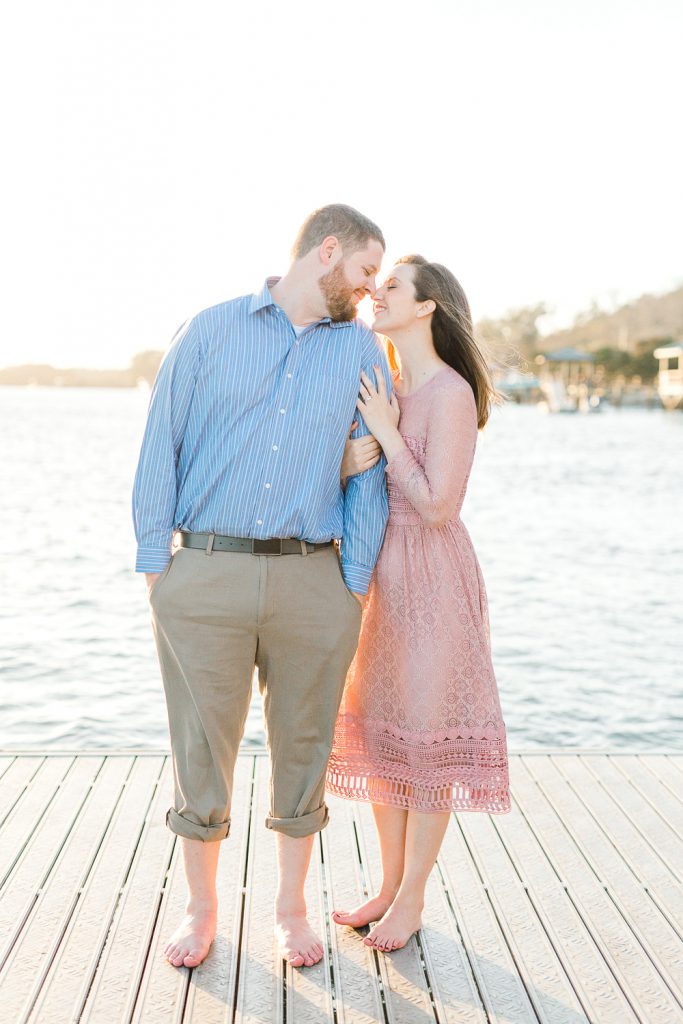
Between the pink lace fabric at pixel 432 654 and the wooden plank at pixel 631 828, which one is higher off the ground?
the pink lace fabric at pixel 432 654

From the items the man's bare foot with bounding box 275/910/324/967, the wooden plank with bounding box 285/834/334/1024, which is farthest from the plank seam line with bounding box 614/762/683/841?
the man's bare foot with bounding box 275/910/324/967

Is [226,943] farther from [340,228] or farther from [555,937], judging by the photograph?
[340,228]

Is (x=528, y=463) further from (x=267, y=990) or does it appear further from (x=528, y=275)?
(x=528, y=275)

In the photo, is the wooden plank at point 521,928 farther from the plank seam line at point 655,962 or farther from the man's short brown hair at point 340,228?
the man's short brown hair at point 340,228

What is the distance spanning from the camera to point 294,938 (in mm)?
2332

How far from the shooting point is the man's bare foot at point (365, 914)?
247 centimetres

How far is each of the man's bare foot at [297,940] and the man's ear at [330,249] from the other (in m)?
1.38

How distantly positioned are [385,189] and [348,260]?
4769cm

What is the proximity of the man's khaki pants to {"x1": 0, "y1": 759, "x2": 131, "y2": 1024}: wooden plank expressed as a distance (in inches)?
14.7

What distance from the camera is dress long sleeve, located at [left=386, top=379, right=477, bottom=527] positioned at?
2295 millimetres

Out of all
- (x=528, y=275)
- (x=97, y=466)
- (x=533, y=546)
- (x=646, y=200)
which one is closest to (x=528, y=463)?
(x=97, y=466)

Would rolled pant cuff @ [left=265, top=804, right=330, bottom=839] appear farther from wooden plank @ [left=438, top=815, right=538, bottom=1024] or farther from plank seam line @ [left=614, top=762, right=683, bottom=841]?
plank seam line @ [left=614, top=762, right=683, bottom=841]

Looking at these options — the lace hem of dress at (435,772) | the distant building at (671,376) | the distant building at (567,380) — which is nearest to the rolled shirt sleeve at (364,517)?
the lace hem of dress at (435,772)

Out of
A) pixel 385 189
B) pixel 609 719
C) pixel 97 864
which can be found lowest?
pixel 609 719
